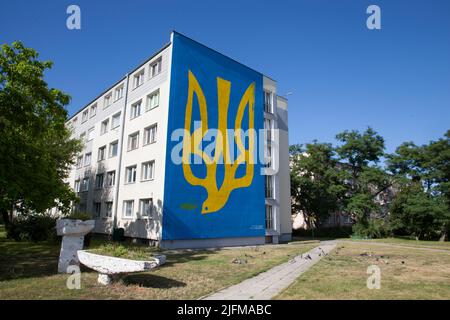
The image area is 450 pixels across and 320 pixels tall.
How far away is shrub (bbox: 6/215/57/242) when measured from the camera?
936 inches

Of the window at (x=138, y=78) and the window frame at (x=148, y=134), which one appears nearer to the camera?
the window frame at (x=148, y=134)

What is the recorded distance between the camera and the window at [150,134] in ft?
80.0

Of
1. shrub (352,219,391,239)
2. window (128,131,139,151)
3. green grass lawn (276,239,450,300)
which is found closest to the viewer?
green grass lawn (276,239,450,300)

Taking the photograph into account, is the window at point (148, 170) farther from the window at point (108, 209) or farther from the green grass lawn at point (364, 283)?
the green grass lawn at point (364, 283)

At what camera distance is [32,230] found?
939 inches

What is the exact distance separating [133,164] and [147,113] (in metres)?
4.44

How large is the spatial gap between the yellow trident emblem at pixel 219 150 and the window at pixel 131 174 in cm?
617

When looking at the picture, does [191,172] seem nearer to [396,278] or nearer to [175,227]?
[175,227]

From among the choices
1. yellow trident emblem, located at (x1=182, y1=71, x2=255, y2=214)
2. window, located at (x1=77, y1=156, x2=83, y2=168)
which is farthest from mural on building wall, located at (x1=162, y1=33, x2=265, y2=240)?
window, located at (x1=77, y1=156, x2=83, y2=168)

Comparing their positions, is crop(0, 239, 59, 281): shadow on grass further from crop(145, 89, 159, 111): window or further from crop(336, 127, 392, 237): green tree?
crop(336, 127, 392, 237): green tree

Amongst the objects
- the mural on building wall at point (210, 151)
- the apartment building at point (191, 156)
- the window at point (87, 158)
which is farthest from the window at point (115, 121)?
the mural on building wall at point (210, 151)

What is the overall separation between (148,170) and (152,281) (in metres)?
15.0

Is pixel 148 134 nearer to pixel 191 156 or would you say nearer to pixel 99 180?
pixel 191 156

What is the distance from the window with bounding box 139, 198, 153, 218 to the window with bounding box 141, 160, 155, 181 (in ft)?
5.62
